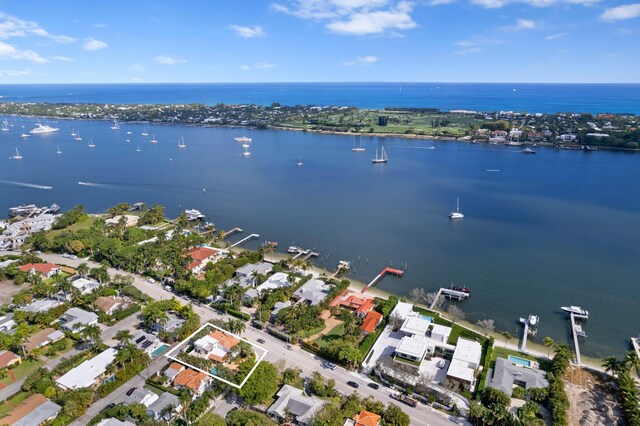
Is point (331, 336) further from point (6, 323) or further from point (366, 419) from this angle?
point (6, 323)

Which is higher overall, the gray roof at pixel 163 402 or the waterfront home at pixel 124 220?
the waterfront home at pixel 124 220

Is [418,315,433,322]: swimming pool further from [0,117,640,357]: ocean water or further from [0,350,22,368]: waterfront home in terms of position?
[0,350,22,368]: waterfront home

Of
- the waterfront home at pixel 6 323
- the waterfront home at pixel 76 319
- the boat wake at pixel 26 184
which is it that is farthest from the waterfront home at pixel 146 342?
the boat wake at pixel 26 184

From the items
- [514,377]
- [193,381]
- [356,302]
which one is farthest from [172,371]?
[514,377]

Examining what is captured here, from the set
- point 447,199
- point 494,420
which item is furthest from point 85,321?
point 447,199

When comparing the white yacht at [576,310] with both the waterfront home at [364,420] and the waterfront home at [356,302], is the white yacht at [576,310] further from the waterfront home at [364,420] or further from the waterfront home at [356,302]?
the waterfront home at [364,420]

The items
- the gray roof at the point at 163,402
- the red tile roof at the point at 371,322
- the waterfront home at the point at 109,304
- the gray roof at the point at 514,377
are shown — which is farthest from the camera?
the waterfront home at the point at 109,304

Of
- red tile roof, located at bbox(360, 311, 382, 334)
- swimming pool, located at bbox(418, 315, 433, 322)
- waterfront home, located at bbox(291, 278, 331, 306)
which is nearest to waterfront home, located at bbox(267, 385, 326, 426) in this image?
red tile roof, located at bbox(360, 311, 382, 334)
